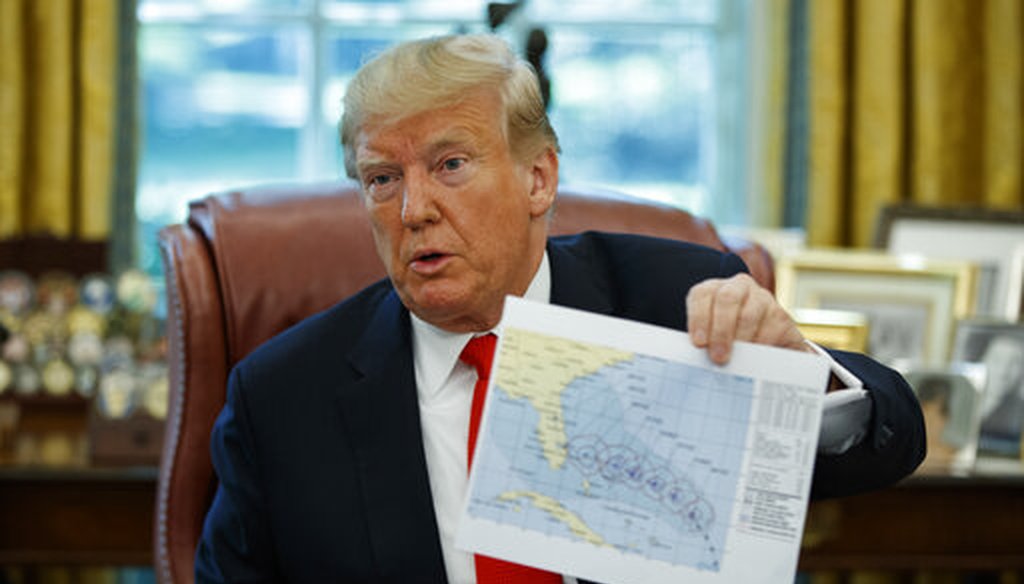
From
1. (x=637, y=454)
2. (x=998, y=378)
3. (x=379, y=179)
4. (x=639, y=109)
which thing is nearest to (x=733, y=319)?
(x=637, y=454)

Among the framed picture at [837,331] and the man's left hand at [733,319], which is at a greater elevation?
the man's left hand at [733,319]

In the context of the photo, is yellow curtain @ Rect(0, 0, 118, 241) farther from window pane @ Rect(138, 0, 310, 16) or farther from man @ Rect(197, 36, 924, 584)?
man @ Rect(197, 36, 924, 584)

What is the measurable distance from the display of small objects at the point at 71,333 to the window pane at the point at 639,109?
1310 mm

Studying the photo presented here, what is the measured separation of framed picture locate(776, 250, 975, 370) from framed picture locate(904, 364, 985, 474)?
0.32 m

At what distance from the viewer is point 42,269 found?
3076mm

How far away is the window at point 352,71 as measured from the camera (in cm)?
345

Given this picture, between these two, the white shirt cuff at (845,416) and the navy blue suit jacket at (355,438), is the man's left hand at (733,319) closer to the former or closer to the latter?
the white shirt cuff at (845,416)

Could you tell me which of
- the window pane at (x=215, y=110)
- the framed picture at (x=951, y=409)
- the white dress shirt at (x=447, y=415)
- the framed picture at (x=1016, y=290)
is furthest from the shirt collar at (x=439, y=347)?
the window pane at (x=215, y=110)

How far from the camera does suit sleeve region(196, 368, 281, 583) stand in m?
1.54

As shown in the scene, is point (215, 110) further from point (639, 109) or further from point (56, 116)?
point (639, 109)

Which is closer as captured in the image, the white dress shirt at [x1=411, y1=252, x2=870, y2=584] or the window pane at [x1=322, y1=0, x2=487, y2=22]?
the white dress shirt at [x1=411, y1=252, x2=870, y2=584]

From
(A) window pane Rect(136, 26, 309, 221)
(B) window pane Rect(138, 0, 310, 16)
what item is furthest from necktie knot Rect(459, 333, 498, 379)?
(B) window pane Rect(138, 0, 310, 16)

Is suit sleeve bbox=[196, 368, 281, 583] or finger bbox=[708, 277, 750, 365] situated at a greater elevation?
finger bbox=[708, 277, 750, 365]

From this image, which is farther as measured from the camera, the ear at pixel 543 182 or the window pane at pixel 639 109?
the window pane at pixel 639 109
